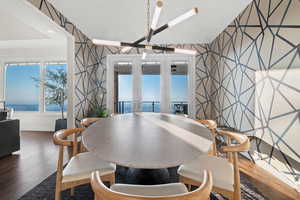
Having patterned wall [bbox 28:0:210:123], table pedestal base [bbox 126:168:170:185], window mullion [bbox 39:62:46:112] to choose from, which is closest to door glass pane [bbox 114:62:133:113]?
patterned wall [bbox 28:0:210:123]

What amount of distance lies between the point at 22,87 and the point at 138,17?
4.74 metres

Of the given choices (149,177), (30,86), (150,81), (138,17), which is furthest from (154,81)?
(30,86)

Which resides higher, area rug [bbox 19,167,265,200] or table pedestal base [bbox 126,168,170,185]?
table pedestal base [bbox 126,168,170,185]

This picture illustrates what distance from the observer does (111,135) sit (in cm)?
136

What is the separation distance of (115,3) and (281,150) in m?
3.46

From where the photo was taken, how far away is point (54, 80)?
15.6ft

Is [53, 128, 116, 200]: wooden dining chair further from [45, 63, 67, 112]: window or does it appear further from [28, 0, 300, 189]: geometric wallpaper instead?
[45, 63, 67, 112]: window

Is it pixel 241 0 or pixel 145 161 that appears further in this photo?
pixel 241 0

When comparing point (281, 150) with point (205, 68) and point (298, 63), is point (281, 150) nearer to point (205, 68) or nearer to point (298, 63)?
point (298, 63)

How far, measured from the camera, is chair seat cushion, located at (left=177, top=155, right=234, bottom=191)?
1.21m

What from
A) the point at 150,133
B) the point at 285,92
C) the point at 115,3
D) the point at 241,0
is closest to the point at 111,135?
the point at 150,133

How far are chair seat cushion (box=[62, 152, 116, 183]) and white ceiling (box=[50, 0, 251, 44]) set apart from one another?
2722 mm

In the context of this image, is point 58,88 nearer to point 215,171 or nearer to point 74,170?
point 74,170

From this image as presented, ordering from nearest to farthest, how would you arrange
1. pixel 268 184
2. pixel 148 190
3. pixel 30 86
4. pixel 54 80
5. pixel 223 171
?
pixel 148 190
pixel 223 171
pixel 268 184
pixel 54 80
pixel 30 86
